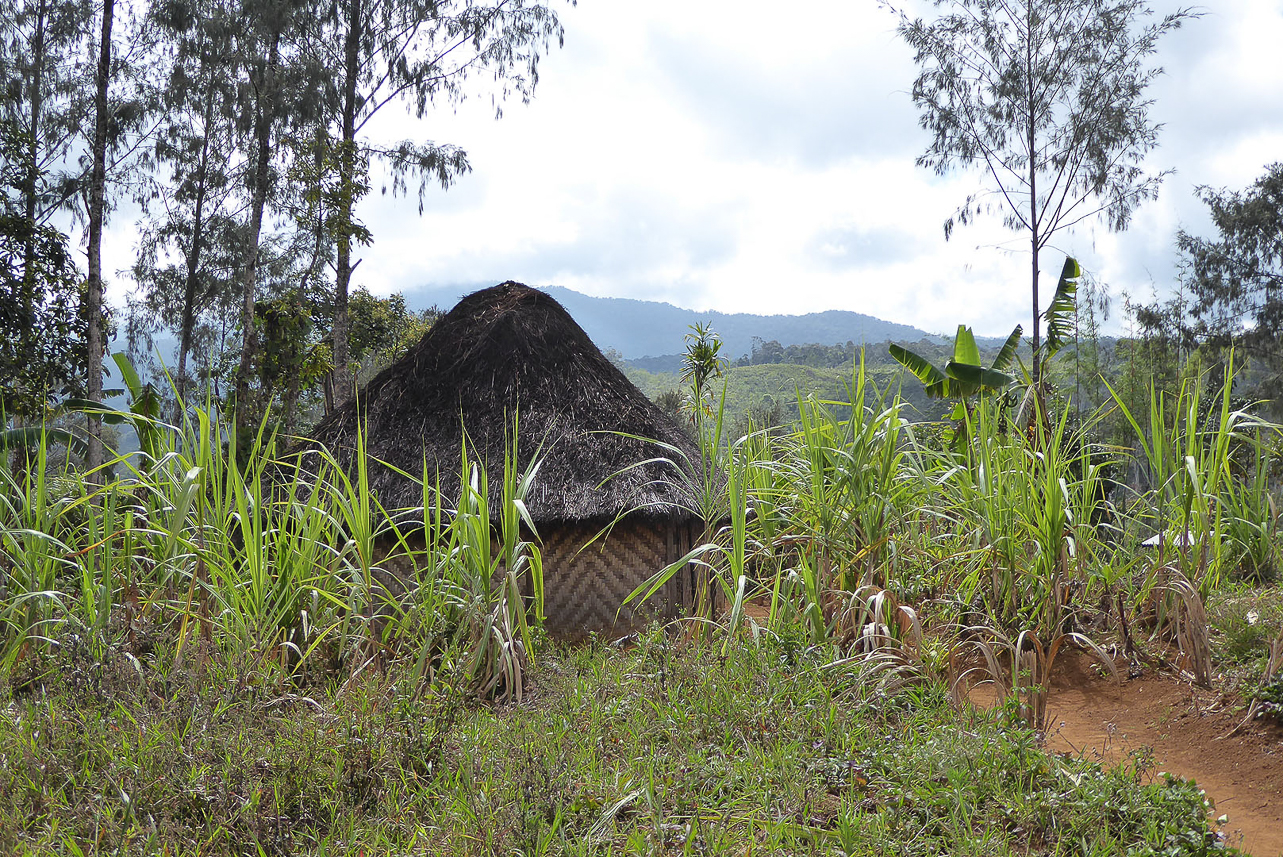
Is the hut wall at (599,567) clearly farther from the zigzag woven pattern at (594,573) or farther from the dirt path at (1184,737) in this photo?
the dirt path at (1184,737)

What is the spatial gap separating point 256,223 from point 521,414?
9.30m

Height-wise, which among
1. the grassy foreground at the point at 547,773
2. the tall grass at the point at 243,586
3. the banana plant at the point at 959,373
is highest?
the banana plant at the point at 959,373

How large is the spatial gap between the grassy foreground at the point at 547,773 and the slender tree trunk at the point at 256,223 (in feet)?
38.1

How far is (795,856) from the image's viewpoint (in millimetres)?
1945

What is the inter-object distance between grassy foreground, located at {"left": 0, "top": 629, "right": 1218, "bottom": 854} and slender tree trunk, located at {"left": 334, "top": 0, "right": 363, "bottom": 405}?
31.6ft

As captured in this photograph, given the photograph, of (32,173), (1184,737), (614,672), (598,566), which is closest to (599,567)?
(598,566)

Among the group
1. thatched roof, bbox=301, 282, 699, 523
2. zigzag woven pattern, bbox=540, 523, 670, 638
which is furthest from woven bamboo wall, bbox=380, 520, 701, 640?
thatched roof, bbox=301, 282, 699, 523

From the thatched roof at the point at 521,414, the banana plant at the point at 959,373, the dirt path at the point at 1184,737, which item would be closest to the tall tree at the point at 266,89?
the thatched roof at the point at 521,414

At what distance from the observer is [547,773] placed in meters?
2.17

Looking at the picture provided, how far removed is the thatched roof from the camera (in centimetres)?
630

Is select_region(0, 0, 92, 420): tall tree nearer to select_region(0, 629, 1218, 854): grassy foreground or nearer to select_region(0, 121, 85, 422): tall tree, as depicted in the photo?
select_region(0, 121, 85, 422): tall tree

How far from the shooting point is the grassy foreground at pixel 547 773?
6.67 feet

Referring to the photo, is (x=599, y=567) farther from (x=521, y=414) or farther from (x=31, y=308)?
(x=31, y=308)

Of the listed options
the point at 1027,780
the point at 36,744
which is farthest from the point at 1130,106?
the point at 36,744
